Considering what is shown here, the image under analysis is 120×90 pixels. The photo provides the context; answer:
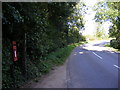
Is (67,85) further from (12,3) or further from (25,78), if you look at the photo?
(12,3)

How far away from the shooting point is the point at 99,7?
23.3 meters

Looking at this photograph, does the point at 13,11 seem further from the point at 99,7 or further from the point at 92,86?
the point at 99,7

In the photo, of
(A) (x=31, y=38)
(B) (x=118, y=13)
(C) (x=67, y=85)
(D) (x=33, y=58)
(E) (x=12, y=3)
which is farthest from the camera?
(B) (x=118, y=13)

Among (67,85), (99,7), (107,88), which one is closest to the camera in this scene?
(107,88)

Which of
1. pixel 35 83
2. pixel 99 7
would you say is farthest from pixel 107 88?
pixel 99 7

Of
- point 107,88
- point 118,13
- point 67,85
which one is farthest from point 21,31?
point 118,13

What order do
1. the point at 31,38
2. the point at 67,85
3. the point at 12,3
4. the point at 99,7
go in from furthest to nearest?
1. the point at 99,7
2. the point at 31,38
3. the point at 67,85
4. the point at 12,3

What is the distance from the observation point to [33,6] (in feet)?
18.9

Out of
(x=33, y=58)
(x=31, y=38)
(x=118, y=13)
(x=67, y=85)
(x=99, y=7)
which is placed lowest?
(x=67, y=85)

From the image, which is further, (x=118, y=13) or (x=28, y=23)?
(x=118, y=13)

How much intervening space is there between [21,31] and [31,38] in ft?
3.41

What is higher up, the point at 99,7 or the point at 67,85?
the point at 99,7

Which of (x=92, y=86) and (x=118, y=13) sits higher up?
(x=118, y=13)

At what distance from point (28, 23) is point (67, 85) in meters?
3.08
